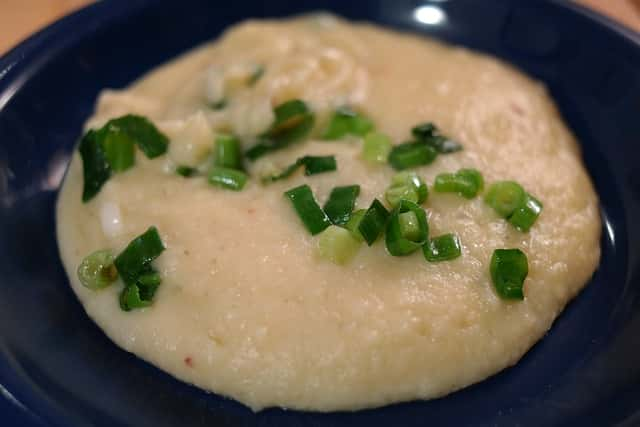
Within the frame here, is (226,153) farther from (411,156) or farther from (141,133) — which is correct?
(411,156)

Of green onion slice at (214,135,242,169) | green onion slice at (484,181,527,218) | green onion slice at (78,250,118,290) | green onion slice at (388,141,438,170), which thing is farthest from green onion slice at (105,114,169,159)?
green onion slice at (484,181,527,218)

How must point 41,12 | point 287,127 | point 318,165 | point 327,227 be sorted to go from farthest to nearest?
point 41,12 < point 287,127 < point 318,165 < point 327,227

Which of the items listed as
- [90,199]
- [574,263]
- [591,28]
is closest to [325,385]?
[574,263]

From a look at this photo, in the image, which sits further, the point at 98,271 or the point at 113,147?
the point at 113,147

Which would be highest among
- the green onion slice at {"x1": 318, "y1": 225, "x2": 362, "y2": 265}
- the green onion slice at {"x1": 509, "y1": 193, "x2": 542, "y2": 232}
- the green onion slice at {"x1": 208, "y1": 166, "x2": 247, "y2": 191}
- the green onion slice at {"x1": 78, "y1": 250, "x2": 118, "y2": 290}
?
the green onion slice at {"x1": 509, "y1": 193, "x2": 542, "y2": 232}

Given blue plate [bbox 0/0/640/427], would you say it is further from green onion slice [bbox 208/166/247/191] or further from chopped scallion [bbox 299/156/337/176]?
chopped scallion [bbox 299/156/337/176]

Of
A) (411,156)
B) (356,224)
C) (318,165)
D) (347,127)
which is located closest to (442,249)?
(356,224)

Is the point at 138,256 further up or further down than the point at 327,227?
further down
